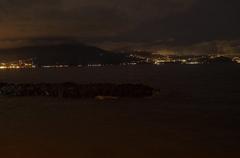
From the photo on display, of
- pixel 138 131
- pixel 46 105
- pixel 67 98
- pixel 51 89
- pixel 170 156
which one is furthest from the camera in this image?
pixel 51 89

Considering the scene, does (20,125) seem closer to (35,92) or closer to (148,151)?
(148,151)

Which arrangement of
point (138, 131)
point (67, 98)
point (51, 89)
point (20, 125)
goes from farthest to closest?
point (51, 89), point (67, 98), point (20, 125), point (138, 131)

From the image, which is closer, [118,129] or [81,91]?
[118,129]

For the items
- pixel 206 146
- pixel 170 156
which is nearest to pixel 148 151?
pixel 170 156

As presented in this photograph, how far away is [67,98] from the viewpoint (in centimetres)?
4431

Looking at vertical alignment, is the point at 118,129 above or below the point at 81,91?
below

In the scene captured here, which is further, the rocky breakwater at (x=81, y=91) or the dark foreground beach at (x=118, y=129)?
the rocky breakwater at (x=81, y=91)

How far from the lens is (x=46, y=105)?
125 feet

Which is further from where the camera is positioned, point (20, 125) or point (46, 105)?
point (46, 105)

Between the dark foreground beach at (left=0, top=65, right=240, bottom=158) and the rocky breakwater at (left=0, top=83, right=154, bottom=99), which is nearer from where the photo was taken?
the dark foreground beach at (left=0, top=65, right=240, bottom=158)

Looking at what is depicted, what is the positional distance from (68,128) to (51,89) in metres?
23.8

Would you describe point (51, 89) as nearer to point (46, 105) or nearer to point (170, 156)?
point (46, 105)

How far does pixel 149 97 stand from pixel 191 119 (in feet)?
51.3

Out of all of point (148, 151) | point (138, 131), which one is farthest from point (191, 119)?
point (148, 151)
